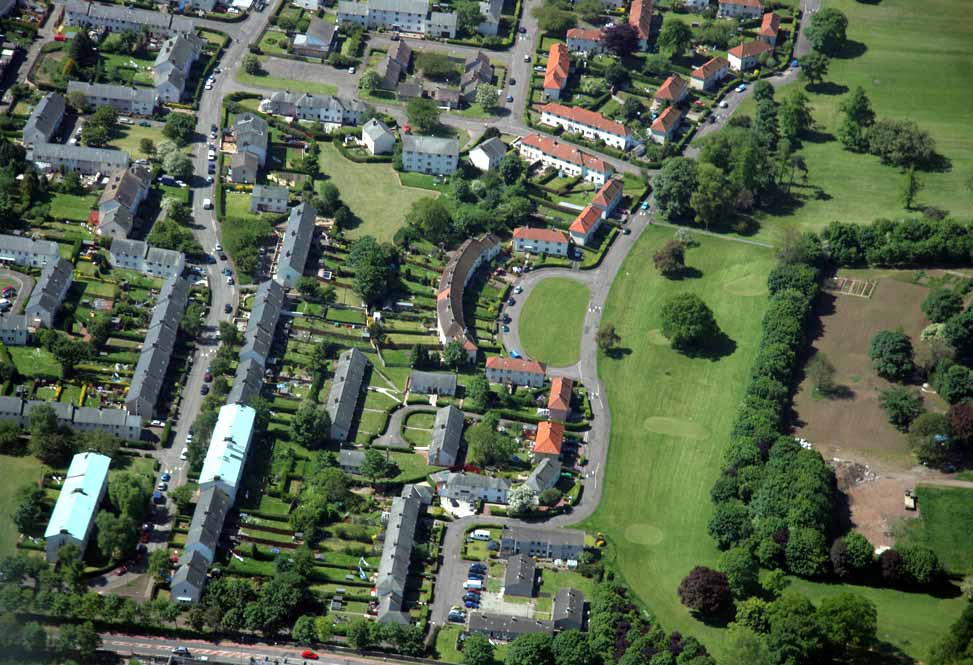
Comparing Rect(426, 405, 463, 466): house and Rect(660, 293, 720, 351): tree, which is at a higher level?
Rect(660, 293, 720, 351): tree

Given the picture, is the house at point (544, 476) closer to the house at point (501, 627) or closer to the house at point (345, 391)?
the house at point (501, 627)

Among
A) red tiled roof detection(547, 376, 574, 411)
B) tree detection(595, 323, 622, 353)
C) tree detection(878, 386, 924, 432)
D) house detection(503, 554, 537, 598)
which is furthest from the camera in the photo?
tree detection(595, 323, 622, 353)

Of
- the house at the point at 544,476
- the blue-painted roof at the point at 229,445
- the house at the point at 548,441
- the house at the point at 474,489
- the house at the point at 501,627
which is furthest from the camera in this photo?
the house at the point at 548,441

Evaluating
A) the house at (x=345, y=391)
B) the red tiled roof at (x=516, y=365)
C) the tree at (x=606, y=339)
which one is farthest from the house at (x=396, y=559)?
the tree at (x=606, y=339)

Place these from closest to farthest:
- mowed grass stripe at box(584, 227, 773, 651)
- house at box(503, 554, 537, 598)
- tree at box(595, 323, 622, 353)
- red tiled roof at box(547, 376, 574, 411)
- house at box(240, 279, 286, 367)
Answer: house at box(503, 554, 537, 598) < mowed grass stripe at box(584, 227, 773, 651) < red tiled roof at box(547, 376, 574, 411) < house at box(240, 279, 286, 367) < tree at box(595, 323, 622, 353)

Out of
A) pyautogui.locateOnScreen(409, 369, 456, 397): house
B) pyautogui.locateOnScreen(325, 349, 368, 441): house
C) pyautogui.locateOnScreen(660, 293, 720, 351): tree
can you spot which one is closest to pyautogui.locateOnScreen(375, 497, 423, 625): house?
pyautogui.locateOnScreen(325, 349, 368, 441): house

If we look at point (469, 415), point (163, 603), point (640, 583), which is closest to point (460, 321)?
point (469, 415)

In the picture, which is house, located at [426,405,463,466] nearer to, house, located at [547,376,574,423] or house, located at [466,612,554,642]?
house, located at [547,376,574,423]

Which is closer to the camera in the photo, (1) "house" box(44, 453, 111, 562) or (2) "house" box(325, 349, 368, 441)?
(1) "house" box(44, 453, 111, 562)
